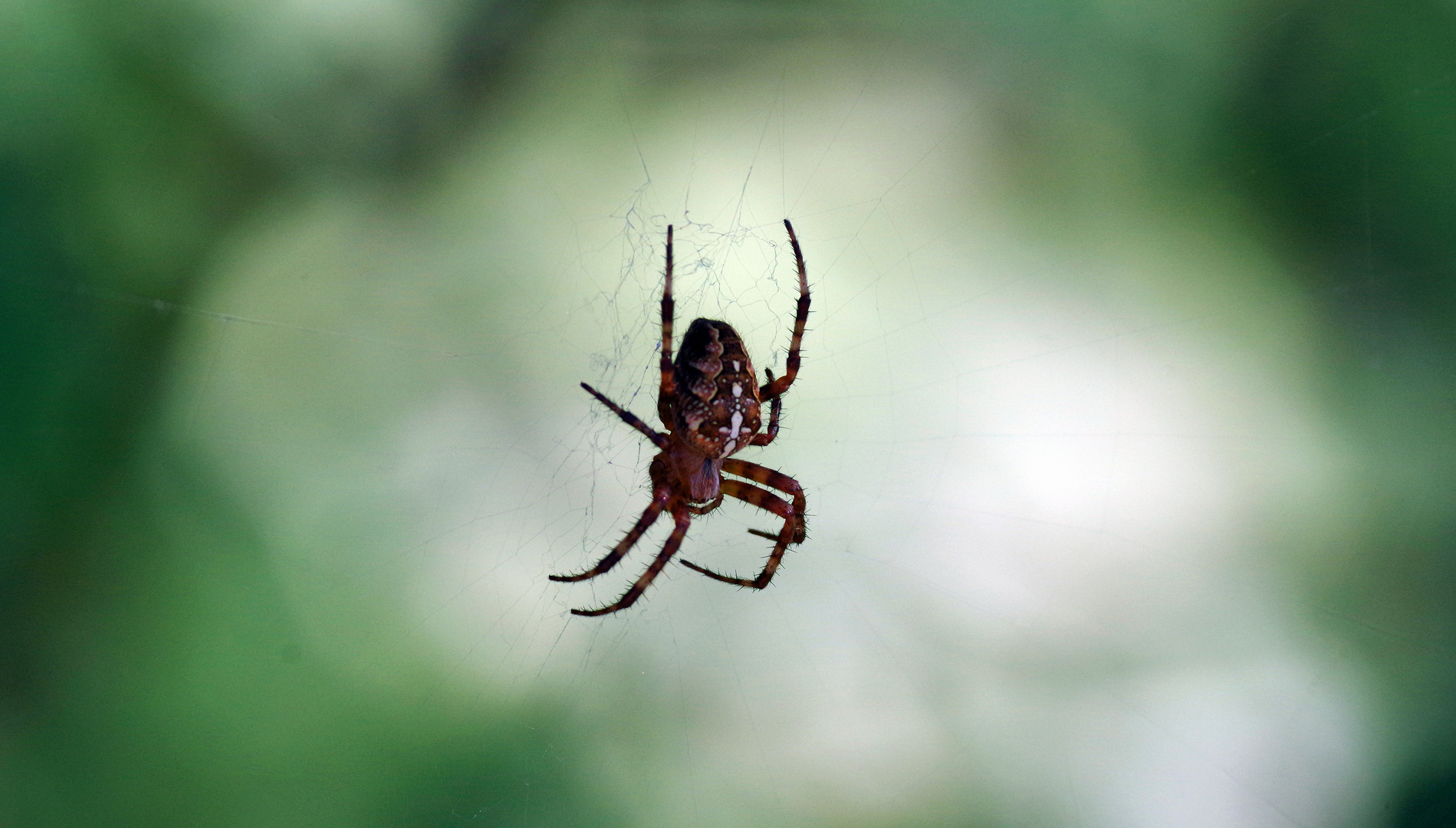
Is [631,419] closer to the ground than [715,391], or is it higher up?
closer to the ground

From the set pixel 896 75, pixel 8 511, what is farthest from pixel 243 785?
pixel 896 75

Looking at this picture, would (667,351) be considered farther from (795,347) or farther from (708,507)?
(708,507)

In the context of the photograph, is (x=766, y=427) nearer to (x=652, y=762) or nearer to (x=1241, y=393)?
(x=652, y=762)

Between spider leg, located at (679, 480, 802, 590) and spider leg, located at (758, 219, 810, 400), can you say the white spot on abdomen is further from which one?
spider leg, located at (679, 480, 802, 590)

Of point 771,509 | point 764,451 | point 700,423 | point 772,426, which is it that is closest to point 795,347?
point 772,426

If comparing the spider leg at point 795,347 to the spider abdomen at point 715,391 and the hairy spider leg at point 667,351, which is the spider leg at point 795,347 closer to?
the spider abdomen at point 715,391

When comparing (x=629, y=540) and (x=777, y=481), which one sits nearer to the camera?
(x=629, y=540)
